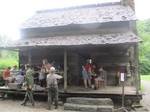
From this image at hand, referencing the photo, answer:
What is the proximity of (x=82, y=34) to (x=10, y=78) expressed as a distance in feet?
17.4

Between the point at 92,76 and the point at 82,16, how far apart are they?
15.4ft

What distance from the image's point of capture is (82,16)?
20641 millimetres

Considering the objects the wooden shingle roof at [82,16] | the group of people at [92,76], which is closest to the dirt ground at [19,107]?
the group of people at [92,76]

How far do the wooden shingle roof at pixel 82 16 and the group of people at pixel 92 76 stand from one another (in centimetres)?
302

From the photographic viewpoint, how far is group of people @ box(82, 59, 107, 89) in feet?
57.0

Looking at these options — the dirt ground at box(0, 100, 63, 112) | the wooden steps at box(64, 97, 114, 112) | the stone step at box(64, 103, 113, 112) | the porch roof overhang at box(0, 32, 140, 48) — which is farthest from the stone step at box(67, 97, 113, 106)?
the porch roof overhang at box(0, 32, 140, 48)

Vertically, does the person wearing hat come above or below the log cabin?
below

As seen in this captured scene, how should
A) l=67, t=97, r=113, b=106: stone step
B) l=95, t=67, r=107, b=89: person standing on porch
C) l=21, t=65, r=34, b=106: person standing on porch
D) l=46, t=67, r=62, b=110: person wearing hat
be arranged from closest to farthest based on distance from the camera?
1. l=46, t=67, r=62, b=110: person wearing hat
2. l=67, t=97, r=113, b=106: stone step
3. l=21, t=65, r=34, b=106: person standing on porch
4. l=95, t=67, r=107, b=89: person standing on porch

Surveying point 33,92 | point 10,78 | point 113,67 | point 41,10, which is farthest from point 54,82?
point 41,10

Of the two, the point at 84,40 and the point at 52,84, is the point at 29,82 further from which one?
the point at 84,40

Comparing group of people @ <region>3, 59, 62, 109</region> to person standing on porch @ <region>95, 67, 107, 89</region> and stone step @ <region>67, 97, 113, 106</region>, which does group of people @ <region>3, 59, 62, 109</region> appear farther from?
person standing on porch @ <region>95, 67, 107, 89</region>

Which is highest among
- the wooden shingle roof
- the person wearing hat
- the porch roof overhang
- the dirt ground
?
the wooden shingle roof

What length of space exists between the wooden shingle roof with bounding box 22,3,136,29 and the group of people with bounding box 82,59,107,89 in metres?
3.02

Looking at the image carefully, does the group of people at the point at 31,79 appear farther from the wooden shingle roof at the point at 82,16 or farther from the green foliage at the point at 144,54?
the green foliage at the point at 144,54
